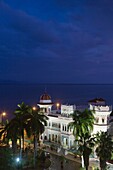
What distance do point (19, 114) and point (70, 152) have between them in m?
12.6

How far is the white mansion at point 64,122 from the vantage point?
4725cm

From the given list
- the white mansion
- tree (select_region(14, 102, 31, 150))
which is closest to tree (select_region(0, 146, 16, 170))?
tree (select_region(14, 102, 31, 150))

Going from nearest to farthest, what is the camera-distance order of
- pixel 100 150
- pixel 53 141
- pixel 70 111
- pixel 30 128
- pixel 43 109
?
pixel 100 150
pixel 30 128
pixel 70 111
pixel 53 141
pixel 43 109

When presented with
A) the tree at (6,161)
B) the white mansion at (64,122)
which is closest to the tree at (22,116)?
the tree at (6,161)

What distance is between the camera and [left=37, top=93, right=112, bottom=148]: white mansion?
47250 millimetres

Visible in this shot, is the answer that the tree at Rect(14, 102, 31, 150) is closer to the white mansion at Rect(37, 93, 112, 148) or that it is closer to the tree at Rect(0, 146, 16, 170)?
the tree at Rect(0, 146, 16, 170)

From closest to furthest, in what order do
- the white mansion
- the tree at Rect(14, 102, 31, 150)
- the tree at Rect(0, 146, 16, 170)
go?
the tree at Rect(0, 146, 16, 170) < the tree at Rect(14, 102, 31, 150) < the white mansion

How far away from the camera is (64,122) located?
52750mm

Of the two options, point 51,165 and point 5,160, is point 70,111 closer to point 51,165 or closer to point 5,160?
point 51,165

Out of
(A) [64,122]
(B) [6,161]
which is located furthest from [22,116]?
(A) [64,122]

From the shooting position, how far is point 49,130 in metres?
57.3

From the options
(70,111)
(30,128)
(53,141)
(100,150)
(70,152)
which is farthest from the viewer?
(53,141)

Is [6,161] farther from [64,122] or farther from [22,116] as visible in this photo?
[64,122]

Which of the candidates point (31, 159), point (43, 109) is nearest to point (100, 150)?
point (31, 159)
